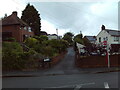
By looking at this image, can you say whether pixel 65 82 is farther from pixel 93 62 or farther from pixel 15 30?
pixel 15 30

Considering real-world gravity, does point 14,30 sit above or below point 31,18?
below

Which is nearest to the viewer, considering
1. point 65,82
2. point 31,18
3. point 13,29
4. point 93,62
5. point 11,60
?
point 65,82

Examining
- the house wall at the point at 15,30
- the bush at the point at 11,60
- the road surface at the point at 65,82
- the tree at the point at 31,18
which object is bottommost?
the road surface at the point at 65,82

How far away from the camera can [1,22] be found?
36219mm

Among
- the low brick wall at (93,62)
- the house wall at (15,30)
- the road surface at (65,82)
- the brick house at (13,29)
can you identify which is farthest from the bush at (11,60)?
the house wall at (15,30)

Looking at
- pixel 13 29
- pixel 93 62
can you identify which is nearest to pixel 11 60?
pixel 93 62

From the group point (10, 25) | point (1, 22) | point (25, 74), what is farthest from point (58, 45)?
point (25, 74)

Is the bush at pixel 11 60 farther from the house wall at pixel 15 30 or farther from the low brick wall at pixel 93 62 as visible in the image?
the house wall at pixel 15 30

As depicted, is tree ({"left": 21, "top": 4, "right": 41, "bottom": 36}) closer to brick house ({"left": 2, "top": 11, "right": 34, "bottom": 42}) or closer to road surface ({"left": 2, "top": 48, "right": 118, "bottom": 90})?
brick house ({"left": 2, "top": 11, "right": 34, "bottom": 42})

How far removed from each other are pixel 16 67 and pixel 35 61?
1990mm

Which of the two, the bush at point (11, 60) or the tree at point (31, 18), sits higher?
the tree at point (31, 18)

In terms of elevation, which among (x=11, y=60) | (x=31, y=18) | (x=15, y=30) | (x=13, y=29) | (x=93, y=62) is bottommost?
(x=93, y=62)

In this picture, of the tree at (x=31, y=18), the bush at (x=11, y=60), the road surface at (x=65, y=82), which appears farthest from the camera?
the tree at (x=31, y=18)

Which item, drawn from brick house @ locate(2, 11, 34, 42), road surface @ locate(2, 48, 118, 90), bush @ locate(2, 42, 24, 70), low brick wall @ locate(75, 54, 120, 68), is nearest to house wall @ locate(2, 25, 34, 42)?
brick house @ locate(2, 11, 34, 42)
